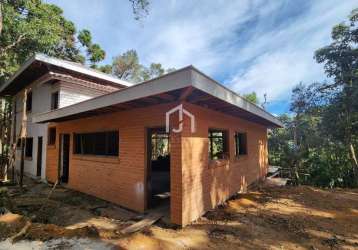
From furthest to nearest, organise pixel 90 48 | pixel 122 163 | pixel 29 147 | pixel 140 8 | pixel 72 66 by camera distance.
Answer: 1. pixel 90 48
2. pixel 29 147
3. pixel 72 66
4. pixel 140 8
5. pixel 122 163

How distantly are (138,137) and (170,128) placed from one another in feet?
3.77

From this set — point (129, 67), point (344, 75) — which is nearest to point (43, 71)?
point (344, 75)

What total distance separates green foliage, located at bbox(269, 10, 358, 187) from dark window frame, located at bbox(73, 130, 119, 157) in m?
10.4

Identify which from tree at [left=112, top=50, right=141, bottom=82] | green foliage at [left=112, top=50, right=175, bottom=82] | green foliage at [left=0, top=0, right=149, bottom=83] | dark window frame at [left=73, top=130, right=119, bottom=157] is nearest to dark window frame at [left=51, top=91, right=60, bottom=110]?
dark window frame at [left=73, top=130, right=119, bottom=157]

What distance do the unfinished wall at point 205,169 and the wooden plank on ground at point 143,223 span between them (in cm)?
73

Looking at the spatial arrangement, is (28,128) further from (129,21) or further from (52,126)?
(129,21)

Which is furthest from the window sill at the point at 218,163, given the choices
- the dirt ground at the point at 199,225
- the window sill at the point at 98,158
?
the window sill at the point at 98,158

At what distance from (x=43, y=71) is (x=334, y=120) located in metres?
14.9

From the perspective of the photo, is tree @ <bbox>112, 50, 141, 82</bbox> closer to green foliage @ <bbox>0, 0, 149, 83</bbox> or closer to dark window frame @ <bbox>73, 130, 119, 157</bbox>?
green foliage @ <bbox>0, 0, 149, 83</bbox>

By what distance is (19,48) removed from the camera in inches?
506

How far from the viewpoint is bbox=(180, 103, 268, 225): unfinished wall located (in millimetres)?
4262

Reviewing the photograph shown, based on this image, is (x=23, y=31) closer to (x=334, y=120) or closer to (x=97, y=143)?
(x=97, y=143)

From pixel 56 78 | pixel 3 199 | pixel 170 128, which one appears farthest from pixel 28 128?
pixel 170 128

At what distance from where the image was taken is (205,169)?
195 inches
